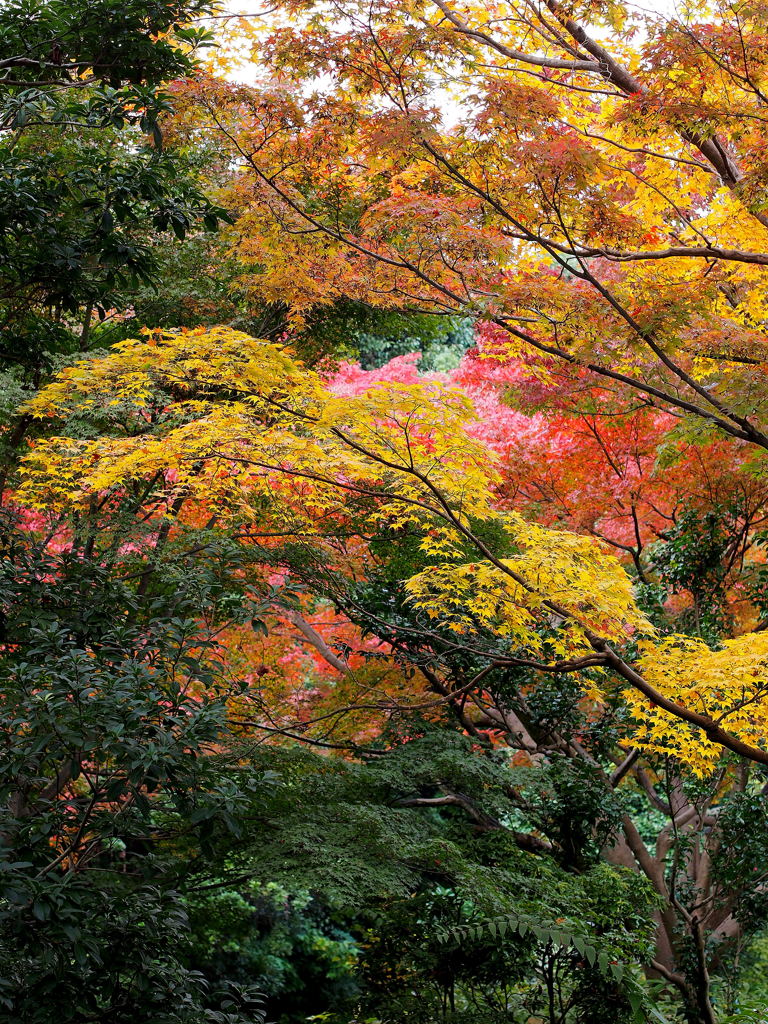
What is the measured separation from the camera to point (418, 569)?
21.9ft

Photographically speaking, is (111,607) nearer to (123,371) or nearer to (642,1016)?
(123,371)

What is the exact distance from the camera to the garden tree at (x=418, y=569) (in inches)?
187

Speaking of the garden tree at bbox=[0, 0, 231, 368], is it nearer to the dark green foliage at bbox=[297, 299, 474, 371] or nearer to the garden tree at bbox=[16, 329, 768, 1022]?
the garden tree at bbox=[16, 329, 768, 1022]

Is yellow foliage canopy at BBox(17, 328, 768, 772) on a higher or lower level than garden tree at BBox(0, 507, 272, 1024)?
higher

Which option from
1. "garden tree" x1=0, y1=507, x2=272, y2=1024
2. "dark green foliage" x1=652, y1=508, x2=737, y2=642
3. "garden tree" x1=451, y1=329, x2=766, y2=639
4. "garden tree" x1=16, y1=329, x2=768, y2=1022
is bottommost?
"garden tree" x1=0, y1=507, x2=272, y2=1024

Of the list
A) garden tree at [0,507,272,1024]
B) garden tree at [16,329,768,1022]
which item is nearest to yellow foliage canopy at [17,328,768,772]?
garden tree at [16,329,768,1022]

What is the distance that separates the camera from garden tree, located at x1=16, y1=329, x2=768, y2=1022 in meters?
4.75

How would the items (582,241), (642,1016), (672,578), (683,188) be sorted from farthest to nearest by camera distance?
(672,578) < (683,188) < (582,241) < (642,1016)

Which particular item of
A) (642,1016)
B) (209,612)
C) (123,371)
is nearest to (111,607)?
(209,612)

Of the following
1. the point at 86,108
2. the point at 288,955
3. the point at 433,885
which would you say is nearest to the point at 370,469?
the point at 86,108

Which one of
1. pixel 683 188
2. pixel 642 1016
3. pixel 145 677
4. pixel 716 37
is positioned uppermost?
pixel 683 188

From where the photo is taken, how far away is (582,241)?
16.3ft

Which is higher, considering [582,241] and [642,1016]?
[582,241]

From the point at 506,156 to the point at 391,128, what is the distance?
0.65m
